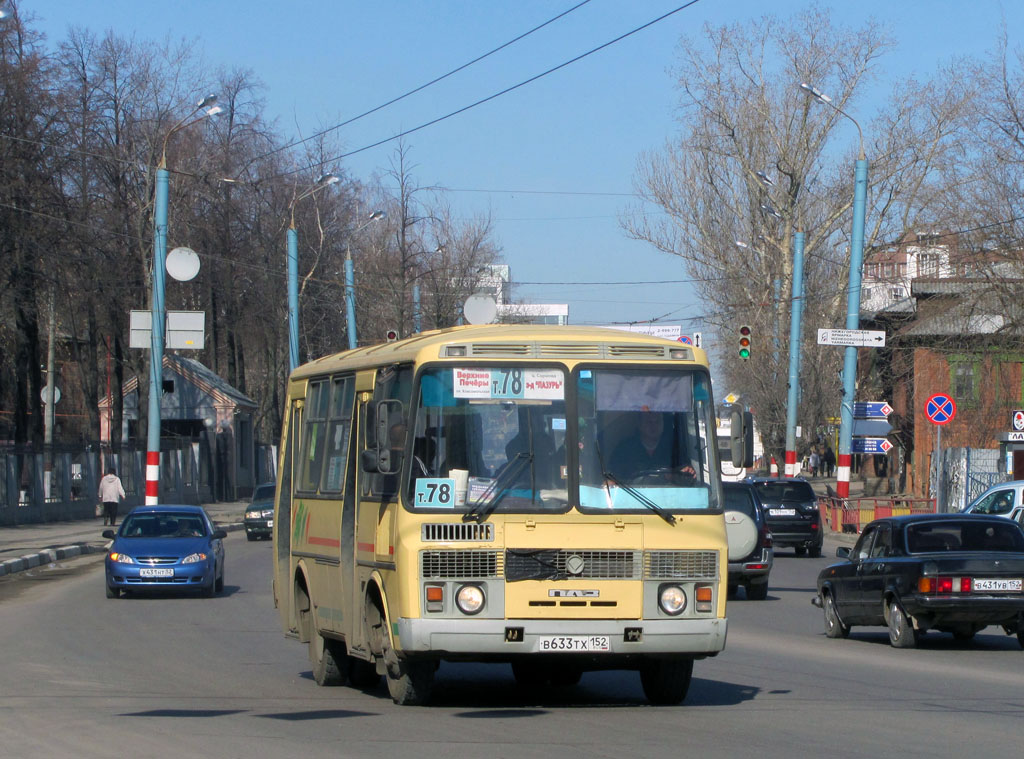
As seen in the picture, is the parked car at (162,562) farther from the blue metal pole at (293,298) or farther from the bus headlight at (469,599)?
the blue metal pole at (293,298)

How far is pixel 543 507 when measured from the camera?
920 centimetres

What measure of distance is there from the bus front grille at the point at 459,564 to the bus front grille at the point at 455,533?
0.08m

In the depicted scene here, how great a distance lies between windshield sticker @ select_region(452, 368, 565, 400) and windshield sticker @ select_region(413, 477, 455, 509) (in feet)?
1.99

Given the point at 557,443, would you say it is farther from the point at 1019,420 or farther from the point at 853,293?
the point at 853,293

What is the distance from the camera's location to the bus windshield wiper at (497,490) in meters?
9.16

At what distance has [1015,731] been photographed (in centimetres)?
900

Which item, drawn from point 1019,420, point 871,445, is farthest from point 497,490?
point 871,445

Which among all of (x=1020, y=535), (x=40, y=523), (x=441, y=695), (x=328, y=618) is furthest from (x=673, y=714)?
(x=40, y=523)

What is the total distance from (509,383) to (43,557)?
72.2 ft

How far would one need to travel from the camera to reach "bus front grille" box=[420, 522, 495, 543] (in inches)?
359

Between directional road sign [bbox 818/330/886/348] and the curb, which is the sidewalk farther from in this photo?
directional road sign [bbox 818/330/886/348]

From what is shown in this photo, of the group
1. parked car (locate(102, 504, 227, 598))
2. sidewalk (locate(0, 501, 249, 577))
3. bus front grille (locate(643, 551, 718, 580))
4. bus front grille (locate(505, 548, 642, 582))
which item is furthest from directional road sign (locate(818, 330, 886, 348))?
bus front grille (locate(505, 548, 642, 582))

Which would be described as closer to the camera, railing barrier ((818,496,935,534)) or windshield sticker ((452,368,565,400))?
windshield sticker ((452,368,565,400))

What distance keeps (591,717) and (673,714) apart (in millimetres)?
606
